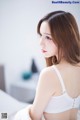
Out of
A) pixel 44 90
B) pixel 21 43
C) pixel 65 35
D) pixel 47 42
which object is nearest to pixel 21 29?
pixel 21 43

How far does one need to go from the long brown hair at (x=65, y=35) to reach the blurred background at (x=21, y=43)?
252 mm

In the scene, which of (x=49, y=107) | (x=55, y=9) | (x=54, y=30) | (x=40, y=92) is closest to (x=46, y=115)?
(x=49, y=107)

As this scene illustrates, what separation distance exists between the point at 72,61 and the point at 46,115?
0.37 metres

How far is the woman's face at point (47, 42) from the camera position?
1.36 metres

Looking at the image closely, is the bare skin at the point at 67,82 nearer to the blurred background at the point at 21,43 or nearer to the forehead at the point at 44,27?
the forehead at the point at 44,27

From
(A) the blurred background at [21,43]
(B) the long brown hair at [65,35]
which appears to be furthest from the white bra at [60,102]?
(A) the blurred background at [21,43]

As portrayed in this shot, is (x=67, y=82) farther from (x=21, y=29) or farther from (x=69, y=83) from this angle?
(x=21, y=29)

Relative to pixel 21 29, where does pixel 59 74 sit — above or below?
below

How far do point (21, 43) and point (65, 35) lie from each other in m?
0.42

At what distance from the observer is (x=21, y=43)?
1628mm

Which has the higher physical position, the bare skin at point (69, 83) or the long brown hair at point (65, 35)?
the long brown hair at point (65, 35)

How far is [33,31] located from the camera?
1.62 meters

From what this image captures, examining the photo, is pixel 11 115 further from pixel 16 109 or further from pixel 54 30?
pixel 54 30

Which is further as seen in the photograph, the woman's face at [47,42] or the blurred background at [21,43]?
the blurred background at [21,43]
